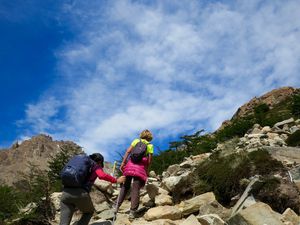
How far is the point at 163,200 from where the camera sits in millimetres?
9945

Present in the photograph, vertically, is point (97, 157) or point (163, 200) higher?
point (97, 157)

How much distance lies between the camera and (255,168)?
9.66 metres

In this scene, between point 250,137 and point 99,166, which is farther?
point 250,137

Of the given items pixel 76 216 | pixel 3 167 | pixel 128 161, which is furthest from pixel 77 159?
pixel 3 167

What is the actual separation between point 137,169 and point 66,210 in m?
2.04

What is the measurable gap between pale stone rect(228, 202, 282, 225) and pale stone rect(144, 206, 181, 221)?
1847 mm

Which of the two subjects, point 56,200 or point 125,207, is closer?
point 125,207

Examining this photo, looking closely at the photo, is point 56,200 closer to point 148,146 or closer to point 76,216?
point 76,216

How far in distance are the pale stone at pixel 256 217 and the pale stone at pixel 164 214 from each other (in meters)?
1.85

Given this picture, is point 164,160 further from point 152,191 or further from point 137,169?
point 137,169

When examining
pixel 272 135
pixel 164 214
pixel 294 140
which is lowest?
pixel 164 214

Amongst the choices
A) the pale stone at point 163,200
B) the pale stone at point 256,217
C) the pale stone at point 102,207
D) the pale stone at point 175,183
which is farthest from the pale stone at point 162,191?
the pale stone at point 256,217

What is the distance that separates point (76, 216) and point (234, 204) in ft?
12.6

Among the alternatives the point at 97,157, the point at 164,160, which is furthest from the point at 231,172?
the point at 164,160
